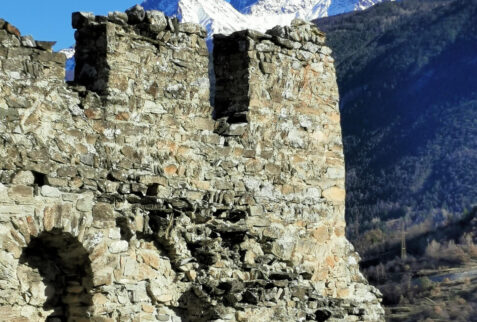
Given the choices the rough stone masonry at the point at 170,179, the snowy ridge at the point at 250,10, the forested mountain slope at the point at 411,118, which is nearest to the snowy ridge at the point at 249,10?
the snowy ridge at the point at 250,10

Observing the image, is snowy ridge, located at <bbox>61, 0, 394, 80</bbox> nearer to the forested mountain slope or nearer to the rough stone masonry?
the forested mountain slope

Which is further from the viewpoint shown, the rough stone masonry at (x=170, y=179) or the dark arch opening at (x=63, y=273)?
the dark arch opening at (x=63, y=273)

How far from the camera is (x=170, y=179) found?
9.05m

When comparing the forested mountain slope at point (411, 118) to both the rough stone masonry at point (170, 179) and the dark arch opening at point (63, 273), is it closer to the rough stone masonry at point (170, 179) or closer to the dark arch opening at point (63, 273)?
the rough stone masonry at point (170, 179)

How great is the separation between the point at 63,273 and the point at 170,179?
1368 mm

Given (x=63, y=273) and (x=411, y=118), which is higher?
(x=411, y=118)

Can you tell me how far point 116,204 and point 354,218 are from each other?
41752 mm

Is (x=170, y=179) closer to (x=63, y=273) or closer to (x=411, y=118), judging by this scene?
(x=63, y=273)

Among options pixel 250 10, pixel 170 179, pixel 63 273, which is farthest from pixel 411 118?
pixel 250 10

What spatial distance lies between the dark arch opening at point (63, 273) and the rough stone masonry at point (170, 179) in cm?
1

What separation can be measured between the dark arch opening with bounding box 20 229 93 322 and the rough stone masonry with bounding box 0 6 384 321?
13 mm

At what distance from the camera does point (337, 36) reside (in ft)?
196

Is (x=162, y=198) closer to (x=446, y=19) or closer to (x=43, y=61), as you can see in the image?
(x=43, y=61)

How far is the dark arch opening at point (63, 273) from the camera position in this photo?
805 centimetres
